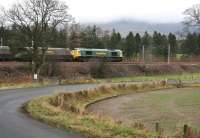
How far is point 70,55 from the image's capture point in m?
90.8

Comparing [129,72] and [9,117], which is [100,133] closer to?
[9,117]

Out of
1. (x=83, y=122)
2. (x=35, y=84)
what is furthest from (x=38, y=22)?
(x=83, y=122)

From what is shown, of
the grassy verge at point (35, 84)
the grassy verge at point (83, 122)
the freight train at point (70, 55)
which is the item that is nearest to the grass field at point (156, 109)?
the grassy verge at point (83, 122)

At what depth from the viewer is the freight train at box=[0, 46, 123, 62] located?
78775mm

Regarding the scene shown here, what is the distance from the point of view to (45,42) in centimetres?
6556

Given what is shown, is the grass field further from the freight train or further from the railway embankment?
the freight train

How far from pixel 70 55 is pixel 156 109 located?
54340 millimetres

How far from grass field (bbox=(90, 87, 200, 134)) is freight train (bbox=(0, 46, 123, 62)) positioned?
97.1 feet

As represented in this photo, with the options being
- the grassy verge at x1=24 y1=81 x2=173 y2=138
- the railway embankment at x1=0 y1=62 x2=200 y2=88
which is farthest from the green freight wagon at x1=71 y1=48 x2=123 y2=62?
the grassy verge at x1=24 y1=81 x2=173 y2=138

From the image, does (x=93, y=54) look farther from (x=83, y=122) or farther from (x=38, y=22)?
(x=83, y=122)

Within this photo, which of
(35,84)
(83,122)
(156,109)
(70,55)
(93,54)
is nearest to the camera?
(83,122)

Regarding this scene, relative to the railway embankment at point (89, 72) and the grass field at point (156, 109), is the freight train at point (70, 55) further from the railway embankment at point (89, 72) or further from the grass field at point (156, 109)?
the grass field at point (156, 109)

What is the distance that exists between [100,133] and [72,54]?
7530 cm

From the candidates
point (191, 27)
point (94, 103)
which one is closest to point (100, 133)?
point (94, 103)
